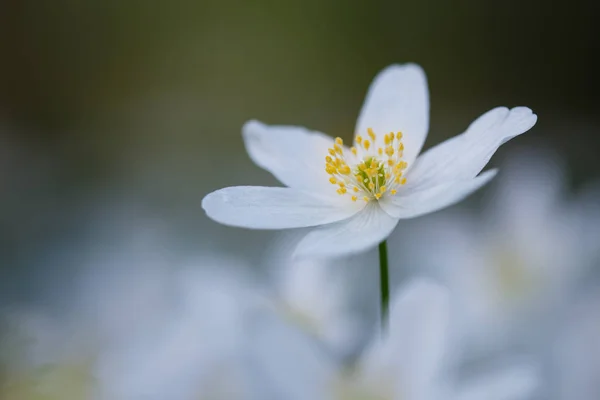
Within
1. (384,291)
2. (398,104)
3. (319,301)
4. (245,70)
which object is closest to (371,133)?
(398,104)

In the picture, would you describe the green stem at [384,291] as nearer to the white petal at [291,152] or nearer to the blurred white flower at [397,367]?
the blurred white flower at [397,367]

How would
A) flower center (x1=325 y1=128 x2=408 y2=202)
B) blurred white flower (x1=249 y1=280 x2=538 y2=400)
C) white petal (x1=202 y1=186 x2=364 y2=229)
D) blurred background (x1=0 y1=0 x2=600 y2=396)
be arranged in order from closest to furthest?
blurred white flower (x1=249 y1=280 x2=538 y2=400) → white petal (x1=202 y1=186 x2=364 y2=229) → flower center (x1=325 y1=128 x2=408 y2=202) → blurred background (x1=0 y1=0 x2=600 y2=396)

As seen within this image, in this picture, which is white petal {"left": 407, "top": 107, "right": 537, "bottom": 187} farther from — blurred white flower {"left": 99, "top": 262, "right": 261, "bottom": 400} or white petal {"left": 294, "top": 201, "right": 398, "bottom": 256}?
blurred white flower {"left": 99, "top": 262, "right": 261, "bottom": 400}

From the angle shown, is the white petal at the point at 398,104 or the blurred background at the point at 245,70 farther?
the blurred background at the point at 245,70

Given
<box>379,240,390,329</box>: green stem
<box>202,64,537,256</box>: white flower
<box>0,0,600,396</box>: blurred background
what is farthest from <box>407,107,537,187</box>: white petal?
<box>0,0,600,396</box>: blurred background

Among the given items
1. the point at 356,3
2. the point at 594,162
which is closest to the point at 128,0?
the point at 356,3

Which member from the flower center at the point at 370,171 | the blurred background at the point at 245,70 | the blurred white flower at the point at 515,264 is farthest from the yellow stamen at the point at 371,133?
the blurred background at the point at 245,70

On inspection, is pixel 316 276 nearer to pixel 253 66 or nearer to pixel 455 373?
pixel 455 373
